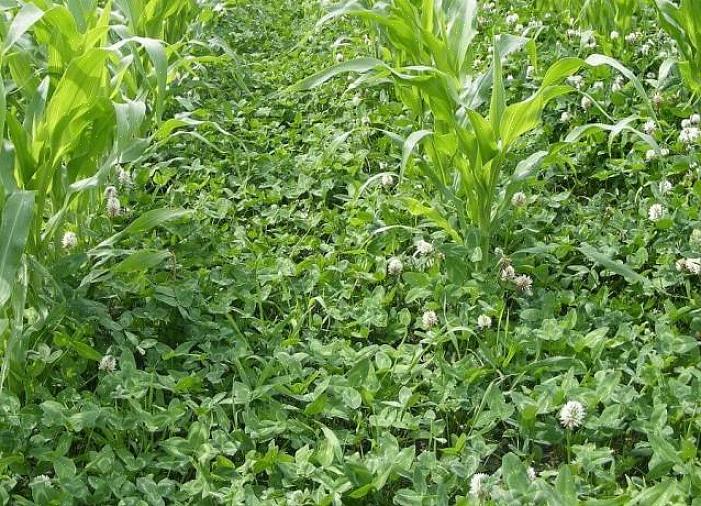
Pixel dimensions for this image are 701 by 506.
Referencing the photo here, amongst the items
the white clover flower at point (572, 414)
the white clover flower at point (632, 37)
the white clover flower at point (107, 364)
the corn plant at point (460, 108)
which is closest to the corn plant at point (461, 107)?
the corn plant at point (460, 108)

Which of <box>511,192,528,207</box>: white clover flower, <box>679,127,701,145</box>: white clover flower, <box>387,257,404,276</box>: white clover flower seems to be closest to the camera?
<box>387,257,404,276</box>: white clover flower

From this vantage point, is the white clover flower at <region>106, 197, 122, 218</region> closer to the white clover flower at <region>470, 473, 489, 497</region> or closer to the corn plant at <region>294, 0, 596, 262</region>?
the corn plant at <region>294, 0, 596, 262</region>

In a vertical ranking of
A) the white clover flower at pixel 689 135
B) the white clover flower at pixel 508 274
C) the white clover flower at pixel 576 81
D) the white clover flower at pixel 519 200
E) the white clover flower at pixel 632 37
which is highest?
the white clover flower at pixel 632 37

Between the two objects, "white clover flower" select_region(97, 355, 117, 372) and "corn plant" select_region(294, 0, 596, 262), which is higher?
"corn plant" select_region(294, 0, 596, 262)

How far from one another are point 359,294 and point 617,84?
1532 millimetres

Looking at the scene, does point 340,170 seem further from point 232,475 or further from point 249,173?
point 232,475

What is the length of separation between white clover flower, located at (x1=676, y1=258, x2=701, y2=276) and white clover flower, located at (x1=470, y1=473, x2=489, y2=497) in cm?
93

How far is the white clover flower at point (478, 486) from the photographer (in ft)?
5.05

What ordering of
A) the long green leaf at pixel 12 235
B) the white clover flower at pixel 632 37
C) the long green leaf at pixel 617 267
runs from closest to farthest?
the long green leaf at pixel 12 235 < the long green leaf at pixel 617 267 < the white clover flower at pixel 632 37

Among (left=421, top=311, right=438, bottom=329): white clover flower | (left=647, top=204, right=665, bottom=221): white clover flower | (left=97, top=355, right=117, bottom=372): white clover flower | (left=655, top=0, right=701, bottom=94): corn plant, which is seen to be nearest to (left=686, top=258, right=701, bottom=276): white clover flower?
(left=647, top=204, right=665, bottom=221): white clover flower

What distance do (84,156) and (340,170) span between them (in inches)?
44.6

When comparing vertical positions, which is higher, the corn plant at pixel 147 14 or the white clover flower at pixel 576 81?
the corn plant at pixel 147 14

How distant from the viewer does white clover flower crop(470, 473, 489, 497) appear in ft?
5.05

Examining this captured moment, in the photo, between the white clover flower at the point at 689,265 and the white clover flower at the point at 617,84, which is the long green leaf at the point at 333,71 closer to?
the white clover flower at the point at 689,265
